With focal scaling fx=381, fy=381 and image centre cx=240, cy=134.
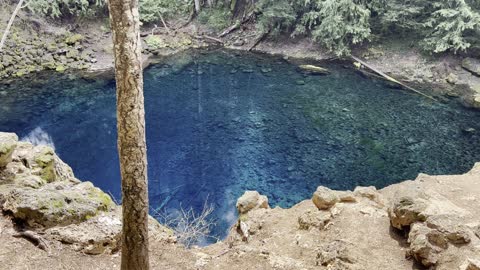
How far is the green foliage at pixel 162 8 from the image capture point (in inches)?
1040

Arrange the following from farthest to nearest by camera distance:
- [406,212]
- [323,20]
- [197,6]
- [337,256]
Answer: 1. [197,6]
2. [323,20]
3. [406,212]
4. [337,256]

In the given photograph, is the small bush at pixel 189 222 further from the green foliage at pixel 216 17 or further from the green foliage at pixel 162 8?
the green foliage at pixel 216 17

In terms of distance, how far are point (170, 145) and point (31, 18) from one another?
1591cm

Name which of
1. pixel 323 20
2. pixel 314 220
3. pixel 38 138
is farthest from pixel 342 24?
pixel 314 220

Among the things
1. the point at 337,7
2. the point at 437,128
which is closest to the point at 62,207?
the point at 437,128

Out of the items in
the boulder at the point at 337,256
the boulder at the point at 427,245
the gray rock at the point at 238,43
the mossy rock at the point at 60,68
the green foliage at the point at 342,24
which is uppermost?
the green foliage at the point at 342,24

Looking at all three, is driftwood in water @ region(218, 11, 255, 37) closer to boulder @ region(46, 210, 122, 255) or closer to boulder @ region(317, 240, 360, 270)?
boulder @ region(46, 210, 122, 255)

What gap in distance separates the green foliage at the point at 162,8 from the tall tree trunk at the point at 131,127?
2391cm

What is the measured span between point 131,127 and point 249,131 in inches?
503

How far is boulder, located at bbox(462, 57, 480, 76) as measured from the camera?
67.7 feet

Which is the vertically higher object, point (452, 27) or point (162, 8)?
point (162, 8)

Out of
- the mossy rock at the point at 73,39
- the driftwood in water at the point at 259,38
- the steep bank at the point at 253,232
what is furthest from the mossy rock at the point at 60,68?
the steep bank at the point at 253,232

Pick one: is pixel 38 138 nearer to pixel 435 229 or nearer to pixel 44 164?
pixel 44 164

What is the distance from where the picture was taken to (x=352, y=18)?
22.6m
